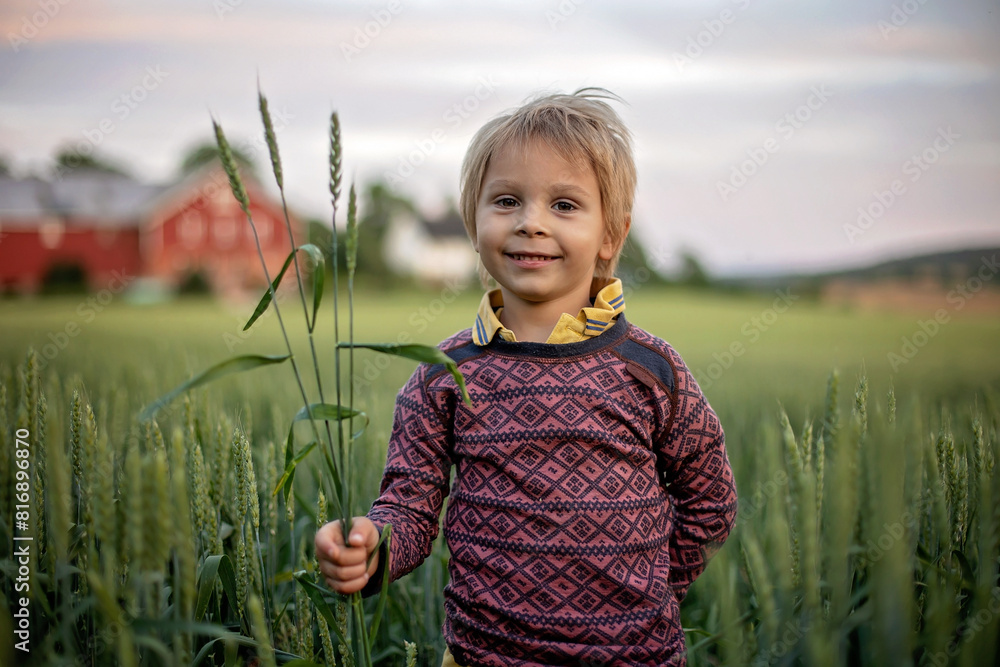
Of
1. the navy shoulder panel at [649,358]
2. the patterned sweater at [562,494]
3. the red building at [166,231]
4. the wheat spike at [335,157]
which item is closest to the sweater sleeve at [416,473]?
the patterned sweater at [562,494]

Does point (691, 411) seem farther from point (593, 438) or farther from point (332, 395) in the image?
point (332, 395)

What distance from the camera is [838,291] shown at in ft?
23.6

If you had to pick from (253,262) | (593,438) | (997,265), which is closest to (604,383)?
(593,438)

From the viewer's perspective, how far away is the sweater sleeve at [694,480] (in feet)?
5.01

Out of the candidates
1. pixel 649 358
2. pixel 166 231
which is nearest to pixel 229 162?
pixel 649 358

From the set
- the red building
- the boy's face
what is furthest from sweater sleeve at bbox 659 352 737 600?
the red building

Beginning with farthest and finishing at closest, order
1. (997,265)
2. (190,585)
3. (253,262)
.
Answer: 1. (253,262)
2. (997,265)
3. (190,585)

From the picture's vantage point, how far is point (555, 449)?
57.0 inches

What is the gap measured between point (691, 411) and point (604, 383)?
21 centimetres

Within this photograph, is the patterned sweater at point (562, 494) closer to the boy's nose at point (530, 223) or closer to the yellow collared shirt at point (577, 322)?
the yellow collared shirt at point (577, 322)

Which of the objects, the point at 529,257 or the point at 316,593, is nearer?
the point at 316,593

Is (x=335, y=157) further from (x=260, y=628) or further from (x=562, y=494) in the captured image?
(x=562, y=494)

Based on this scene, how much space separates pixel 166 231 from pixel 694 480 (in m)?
33.1

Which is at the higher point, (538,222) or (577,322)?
(538,222)
